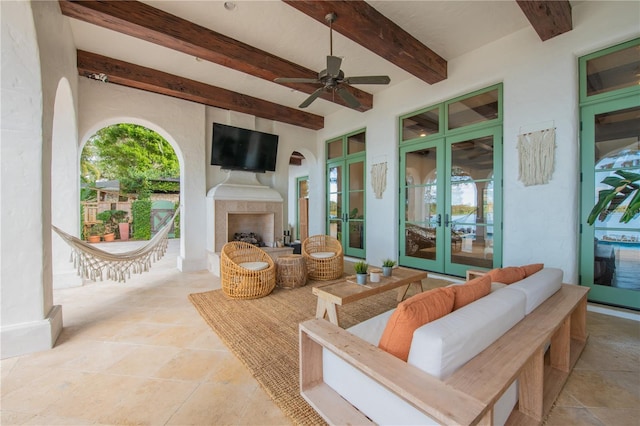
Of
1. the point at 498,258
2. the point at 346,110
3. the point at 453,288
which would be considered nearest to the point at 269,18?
the point at 346,110

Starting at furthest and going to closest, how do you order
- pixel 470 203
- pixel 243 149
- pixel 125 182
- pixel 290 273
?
pixel 125 182
pixel 243 149
pixel 470 203
pixel 290 273

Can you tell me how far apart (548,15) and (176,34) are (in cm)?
394

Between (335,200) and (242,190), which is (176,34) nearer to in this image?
(242,190)

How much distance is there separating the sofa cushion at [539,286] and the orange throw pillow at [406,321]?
731mm

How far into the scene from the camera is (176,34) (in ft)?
9.88

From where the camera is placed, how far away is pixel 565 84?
3.00 metres

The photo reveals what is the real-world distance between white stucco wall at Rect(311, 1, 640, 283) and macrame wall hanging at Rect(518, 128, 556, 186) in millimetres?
61

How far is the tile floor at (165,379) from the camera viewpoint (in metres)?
1.47

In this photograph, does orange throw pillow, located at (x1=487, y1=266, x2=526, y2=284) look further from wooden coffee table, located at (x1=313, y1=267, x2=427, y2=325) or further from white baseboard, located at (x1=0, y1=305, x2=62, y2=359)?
white baseboard, located at (x1=0, y1=305, x2=62, y2=359)

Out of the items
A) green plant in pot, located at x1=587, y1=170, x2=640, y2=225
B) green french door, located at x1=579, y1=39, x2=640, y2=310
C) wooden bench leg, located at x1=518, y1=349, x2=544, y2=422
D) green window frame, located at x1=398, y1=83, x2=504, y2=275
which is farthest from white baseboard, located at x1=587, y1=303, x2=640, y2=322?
wooden bench leg, located at x1=518, y1=349, x2=544, y2=422

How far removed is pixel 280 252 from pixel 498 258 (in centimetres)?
347

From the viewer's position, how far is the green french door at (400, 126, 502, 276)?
3.76 meters

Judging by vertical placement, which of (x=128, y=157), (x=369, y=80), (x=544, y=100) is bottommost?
(x=544, y=100)

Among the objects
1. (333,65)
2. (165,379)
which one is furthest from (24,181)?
(333,65)
